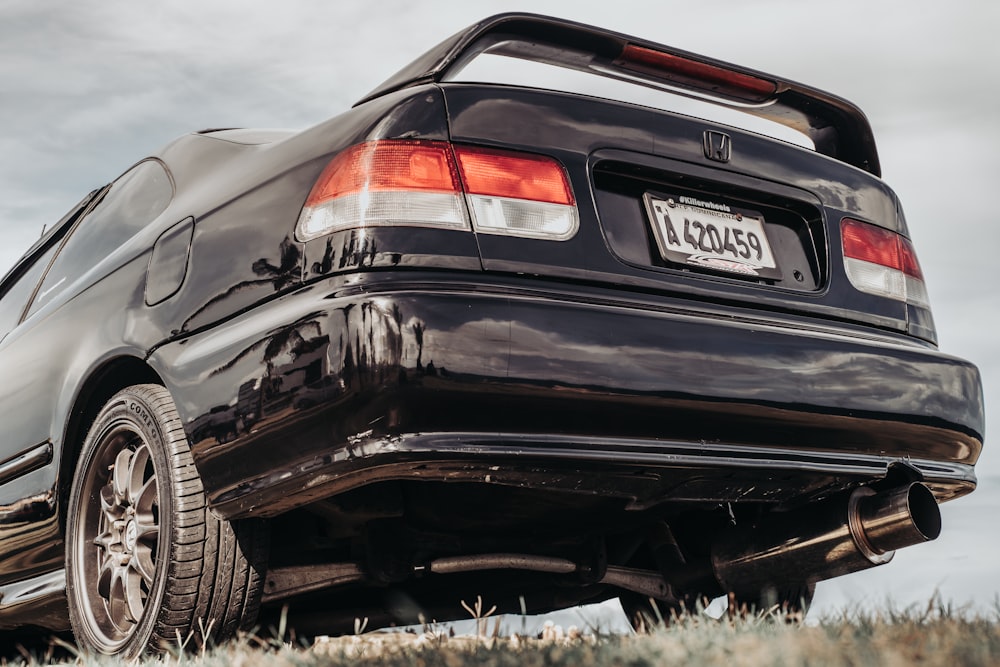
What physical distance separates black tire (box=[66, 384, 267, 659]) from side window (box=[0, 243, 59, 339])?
157 cm

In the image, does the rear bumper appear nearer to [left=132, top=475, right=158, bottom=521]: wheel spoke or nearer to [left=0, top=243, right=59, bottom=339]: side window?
[left=132, top=475, right=158, bottom=521]: wheel spoke

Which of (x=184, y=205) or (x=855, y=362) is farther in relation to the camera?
(x=184, y=205)

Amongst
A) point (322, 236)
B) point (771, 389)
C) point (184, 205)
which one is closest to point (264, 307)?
point (322, 236)

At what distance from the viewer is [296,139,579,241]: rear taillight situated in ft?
8.11

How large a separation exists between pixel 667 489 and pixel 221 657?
1092 mm

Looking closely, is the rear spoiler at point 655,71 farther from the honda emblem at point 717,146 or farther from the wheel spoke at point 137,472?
the wheel spoke at point 137,472

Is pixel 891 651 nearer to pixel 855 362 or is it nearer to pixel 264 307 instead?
pixel 855 362

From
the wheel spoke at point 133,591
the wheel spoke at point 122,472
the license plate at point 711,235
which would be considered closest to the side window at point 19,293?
the wheel spoke at point 122,472

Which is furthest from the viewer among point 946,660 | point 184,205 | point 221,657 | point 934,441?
point 184,205

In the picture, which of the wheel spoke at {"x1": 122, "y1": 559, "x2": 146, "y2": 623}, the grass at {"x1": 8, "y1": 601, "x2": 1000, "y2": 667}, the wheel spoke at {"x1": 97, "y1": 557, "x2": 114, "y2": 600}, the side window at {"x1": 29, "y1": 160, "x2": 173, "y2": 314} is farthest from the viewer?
the side window at {"x1": 29, "y1": 160, "x2": 173, "y2": 314}

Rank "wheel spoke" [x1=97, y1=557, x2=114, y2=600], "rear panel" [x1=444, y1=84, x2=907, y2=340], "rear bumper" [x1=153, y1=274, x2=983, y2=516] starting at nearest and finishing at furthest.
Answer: "rear bumper" [x1=153, y1=274, x2=983, y2=516], "rear panel" [x1=444, y1=84, x2=907, y2=340], "wheel spoke" [x1=97, y1=557, x2=114, y2=600]

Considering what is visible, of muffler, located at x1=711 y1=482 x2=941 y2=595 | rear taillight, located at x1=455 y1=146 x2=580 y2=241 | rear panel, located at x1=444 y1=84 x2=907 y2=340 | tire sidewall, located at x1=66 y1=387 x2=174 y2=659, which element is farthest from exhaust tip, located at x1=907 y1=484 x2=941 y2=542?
tire sidewall, located at x1=66 y1=387 x2=174 y2=659

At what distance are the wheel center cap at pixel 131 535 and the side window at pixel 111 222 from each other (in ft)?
3.22

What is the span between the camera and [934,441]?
3012 mm
